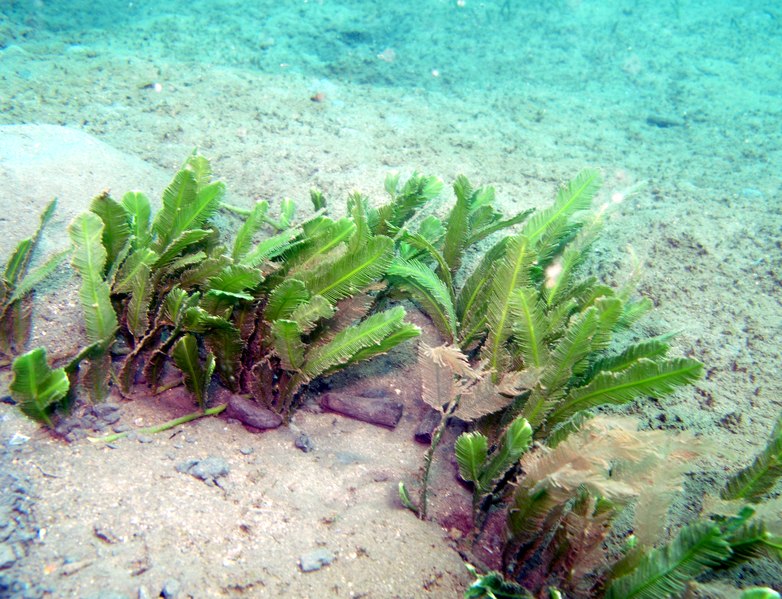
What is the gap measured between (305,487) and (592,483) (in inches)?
46.4

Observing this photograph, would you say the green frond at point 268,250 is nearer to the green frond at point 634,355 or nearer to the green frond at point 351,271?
the green frond at point 351,271

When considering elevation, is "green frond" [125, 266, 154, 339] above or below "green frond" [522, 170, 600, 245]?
below

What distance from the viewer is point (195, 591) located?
1.56 meters

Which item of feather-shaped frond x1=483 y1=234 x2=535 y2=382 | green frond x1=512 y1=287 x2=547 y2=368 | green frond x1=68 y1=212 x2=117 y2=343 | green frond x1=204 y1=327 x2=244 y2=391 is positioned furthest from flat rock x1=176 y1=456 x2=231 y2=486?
green frond x1=512 y1=287 x2=547 y2=368

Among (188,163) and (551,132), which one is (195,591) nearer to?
(188,163)

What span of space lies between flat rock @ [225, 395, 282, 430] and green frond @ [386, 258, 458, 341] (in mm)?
945

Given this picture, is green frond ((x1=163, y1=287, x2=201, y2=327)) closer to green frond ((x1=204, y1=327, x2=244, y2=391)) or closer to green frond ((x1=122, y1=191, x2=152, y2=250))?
green frond ((x1=204, y1=327, x2=244, y2=391))

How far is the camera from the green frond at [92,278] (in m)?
2.07

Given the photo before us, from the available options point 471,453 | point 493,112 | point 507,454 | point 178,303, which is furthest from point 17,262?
point 493,112

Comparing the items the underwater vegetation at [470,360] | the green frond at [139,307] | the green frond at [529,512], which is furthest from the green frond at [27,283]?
the green frond at [529,512]

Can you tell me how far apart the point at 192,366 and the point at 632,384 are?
190 centimetres

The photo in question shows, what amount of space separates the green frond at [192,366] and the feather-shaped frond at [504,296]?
1.32m

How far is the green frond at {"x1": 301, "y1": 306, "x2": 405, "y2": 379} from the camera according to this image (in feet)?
7.15

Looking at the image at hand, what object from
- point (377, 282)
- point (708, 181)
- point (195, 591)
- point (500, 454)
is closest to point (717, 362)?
point (500, 454)
